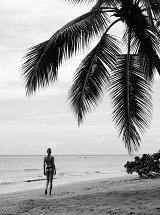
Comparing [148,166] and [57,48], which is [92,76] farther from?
[148,166]

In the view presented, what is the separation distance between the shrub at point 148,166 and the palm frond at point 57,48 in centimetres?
816

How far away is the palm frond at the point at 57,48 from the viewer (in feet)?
33.4

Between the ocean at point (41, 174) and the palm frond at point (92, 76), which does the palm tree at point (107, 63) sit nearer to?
the palm frond at point (92, 76)

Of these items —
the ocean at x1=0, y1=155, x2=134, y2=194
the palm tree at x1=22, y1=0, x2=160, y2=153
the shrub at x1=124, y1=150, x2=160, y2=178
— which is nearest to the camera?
the palm tree at x1=22, y1=0, x2=160, y2=153

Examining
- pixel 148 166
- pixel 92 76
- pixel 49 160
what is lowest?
pixel 148 166

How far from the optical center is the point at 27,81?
10391 mm

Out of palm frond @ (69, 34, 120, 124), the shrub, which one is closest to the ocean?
the shrub

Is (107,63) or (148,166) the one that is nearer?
(107,63)

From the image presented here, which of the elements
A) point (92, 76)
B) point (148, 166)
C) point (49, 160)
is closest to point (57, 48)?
point (92, 76)

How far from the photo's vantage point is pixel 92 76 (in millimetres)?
10781

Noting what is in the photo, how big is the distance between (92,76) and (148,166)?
769cm

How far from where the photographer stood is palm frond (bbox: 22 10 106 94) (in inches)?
400

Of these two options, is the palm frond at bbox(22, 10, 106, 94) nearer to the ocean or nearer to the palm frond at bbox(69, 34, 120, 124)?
the palm frond at bbox(69, 34, 120, 124)

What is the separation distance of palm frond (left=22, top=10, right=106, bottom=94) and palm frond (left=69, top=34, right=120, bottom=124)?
0.50 m
